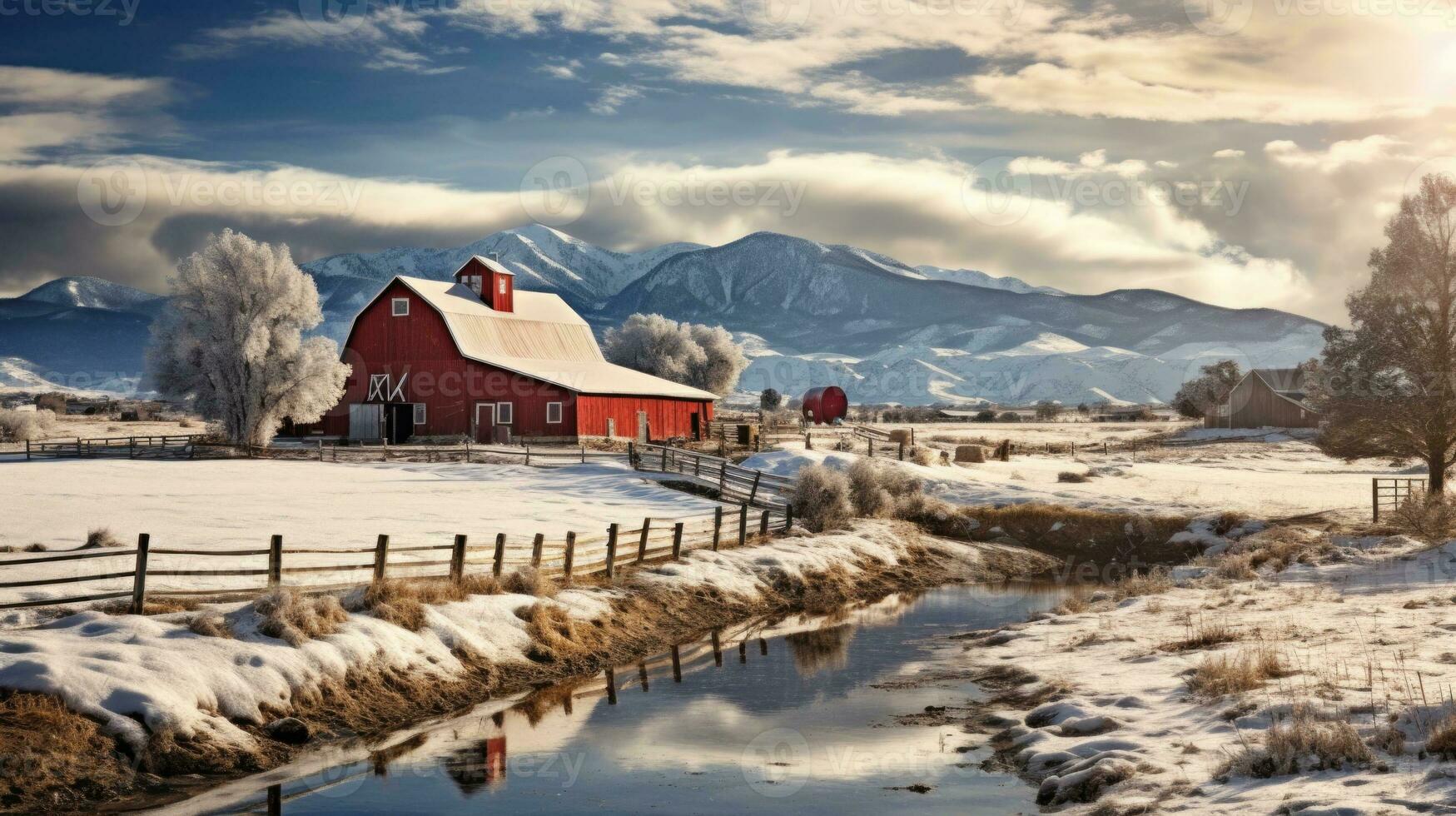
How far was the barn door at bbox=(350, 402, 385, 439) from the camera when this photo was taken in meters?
58.6

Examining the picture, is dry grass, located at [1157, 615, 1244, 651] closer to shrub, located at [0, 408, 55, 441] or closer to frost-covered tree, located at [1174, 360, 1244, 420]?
shrub, located at [0, 408, 55, 441]

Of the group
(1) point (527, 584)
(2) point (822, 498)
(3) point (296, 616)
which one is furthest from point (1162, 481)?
(3) point (296, 616)

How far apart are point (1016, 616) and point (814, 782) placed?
13.6 meters

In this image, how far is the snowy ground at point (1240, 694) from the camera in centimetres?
1084

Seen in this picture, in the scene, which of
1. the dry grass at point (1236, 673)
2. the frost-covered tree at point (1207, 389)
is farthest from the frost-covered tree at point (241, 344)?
the frost-covered tree at point (1207, 389)

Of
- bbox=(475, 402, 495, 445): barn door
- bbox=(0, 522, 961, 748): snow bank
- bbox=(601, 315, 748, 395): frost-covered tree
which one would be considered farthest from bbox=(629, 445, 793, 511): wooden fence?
bbox=(601, 315, 748, 395): frost-covered tree

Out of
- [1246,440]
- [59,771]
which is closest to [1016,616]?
[59,771]

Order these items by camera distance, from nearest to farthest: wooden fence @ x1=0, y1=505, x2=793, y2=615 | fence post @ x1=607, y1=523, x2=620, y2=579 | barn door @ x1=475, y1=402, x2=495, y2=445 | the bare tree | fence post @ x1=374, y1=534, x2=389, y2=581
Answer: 1. wooden fence @ x1=0, y1=505, x2=793, y2=615
2. fence post @ x1=374, y1=534, x2=389, y2=581
3. fence post @ x1=607, y1=523, x2=620, y2=579
4. the bare tree
5. barn door @ x1=475, y1=402, x2=495, y2=445

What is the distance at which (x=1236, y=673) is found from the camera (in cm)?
1470

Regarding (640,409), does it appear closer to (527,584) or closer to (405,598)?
(527,584)

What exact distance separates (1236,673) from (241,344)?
46.3 metres

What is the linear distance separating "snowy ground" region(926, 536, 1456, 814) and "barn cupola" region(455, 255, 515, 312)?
43729 millimetres

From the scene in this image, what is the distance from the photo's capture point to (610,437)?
55.9 metres

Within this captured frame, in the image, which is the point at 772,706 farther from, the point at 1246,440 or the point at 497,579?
the point at 1246,440
